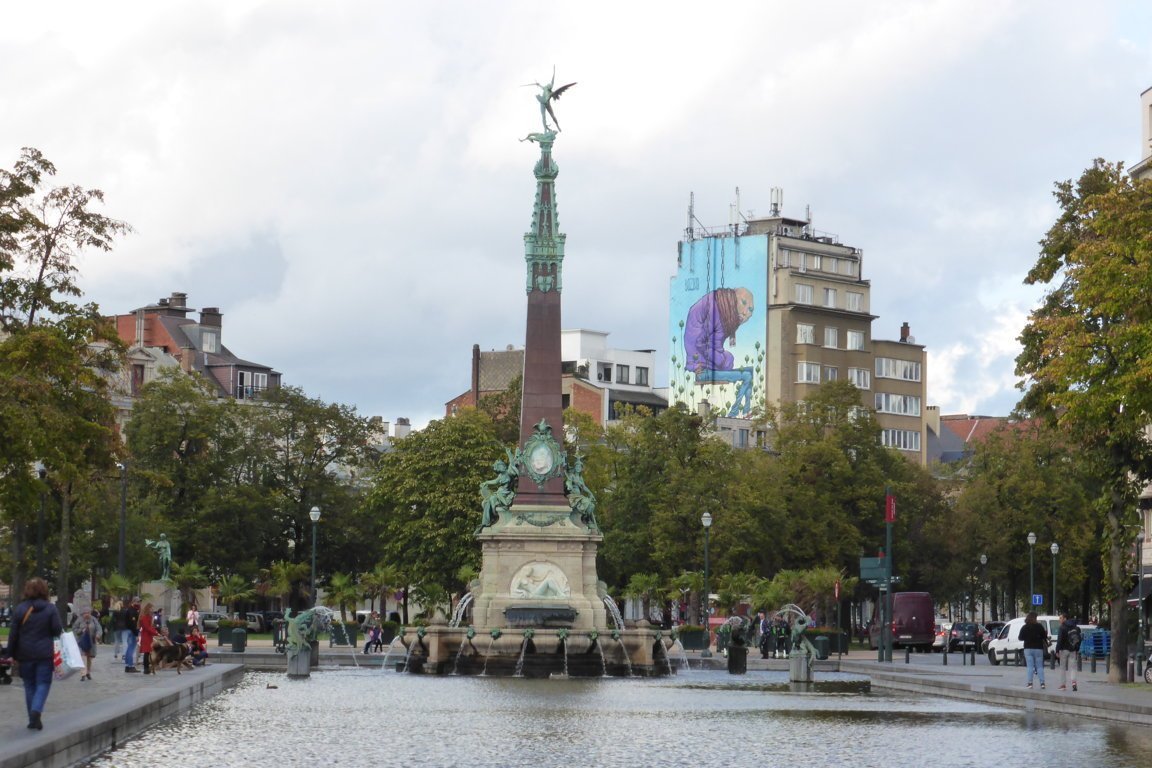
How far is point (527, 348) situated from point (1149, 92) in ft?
106

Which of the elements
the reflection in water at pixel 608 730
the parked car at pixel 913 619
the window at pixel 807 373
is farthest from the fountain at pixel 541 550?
the window at pixel 807 373

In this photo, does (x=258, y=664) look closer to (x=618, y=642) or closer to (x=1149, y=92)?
(x=618, y=642)

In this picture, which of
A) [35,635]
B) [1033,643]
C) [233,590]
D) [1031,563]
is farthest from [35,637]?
[1031,563]

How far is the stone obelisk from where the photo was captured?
2119 inches

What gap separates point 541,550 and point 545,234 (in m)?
9.31

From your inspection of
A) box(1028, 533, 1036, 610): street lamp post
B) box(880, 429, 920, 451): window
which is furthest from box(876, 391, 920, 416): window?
box(1028, 533, 1036, 610): street lamp post

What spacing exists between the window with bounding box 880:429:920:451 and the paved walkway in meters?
77.0

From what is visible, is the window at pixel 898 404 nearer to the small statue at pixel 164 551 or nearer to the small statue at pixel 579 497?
the small statue at pixel 164 551

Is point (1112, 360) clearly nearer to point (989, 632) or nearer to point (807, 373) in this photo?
point (989, 632)

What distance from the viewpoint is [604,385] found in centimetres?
14188

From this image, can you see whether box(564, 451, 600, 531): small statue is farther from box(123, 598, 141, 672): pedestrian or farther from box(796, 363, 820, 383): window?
box(796, 363, 820, 383): window

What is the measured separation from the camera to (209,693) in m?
34.8

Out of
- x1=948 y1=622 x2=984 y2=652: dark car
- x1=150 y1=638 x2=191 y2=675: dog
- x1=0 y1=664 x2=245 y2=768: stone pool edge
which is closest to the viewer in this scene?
x1=0 y1=664 x2=245 y2=768: stone pool edge

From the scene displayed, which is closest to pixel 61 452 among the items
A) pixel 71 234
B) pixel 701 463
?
pixel 71 234
